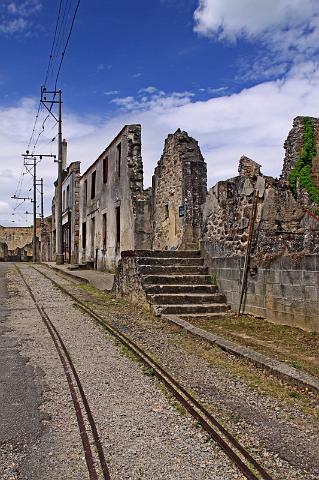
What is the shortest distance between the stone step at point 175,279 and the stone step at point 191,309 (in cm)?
110

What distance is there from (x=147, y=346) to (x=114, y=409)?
2.82m

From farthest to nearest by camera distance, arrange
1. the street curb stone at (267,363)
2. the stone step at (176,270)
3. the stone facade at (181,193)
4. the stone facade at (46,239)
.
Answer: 1. the stone facade at (46,239)
2. the stone facade at (181,193)
3. the stone step at (176,270)
4. the street curb stone at (267,363)

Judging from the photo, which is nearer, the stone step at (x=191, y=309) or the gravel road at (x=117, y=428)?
the gravel road at (x=117, y=428)

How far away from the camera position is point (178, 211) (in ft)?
54.0

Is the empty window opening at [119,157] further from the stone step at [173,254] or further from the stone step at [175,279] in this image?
the stone step at [175,279]

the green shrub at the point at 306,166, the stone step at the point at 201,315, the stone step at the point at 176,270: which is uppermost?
the green shrub at the point at 306,166

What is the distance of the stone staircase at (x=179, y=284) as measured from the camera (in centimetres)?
1057

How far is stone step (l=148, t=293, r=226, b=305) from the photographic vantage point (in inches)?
426

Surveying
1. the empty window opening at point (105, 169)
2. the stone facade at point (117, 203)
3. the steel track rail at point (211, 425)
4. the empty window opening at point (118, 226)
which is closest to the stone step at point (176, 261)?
the steel track rail at point (211, 425)

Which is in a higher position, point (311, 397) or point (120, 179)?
point (120, 179)

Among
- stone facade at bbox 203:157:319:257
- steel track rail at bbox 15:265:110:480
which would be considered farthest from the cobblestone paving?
stone facade at bbox 203:157:319:257

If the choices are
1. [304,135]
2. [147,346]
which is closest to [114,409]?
[147,346]

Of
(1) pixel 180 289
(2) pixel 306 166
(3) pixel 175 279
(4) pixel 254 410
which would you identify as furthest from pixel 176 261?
(4) pixel 254 410

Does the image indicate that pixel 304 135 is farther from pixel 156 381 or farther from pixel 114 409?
pixel 114 409
